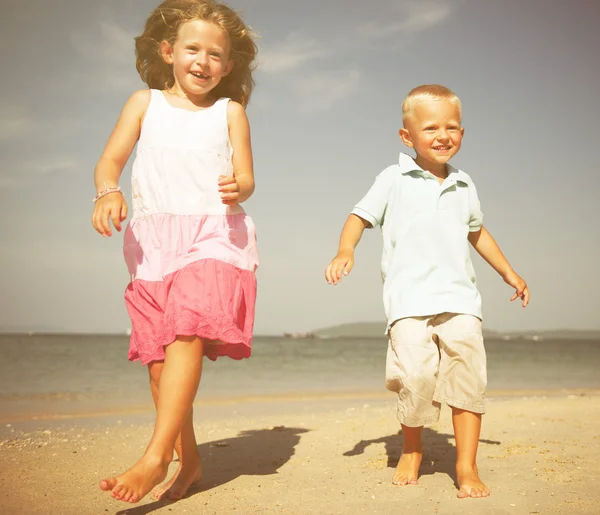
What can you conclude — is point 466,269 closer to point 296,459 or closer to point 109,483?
point 296,459

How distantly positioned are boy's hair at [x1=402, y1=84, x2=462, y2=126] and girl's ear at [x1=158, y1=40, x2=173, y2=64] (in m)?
1.18

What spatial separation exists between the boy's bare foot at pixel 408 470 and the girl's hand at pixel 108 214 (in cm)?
176

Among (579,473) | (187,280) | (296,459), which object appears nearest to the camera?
(187,280)

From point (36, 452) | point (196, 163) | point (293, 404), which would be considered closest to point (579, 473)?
point (196, 163)

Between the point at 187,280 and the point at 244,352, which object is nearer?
the point at 187,280

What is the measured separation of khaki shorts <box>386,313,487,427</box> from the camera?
117 inches

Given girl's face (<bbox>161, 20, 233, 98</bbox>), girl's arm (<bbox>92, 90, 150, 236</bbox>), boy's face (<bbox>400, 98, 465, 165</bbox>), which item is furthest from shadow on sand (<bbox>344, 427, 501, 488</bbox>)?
girl's face (<bbox>161, 20, 233, 98</bbox>)

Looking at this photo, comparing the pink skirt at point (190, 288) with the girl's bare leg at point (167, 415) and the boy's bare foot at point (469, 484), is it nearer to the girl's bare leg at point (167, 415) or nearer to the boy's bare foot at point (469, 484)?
the girl's bare leg at point (167, 415)

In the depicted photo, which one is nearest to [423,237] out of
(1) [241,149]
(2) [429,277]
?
(2) [429,277]

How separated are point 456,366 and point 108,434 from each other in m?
3.19

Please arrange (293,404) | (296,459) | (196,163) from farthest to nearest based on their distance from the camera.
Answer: (293,404) → (296,459) → (196,163)

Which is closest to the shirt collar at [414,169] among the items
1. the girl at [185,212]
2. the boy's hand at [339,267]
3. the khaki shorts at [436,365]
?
the boy's hand at [339,267]

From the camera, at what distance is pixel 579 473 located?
3.21 m

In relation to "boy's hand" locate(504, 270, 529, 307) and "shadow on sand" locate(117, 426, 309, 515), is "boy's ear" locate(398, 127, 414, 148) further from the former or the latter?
"shadow on sand" locate(117, 426, 309, 515)
